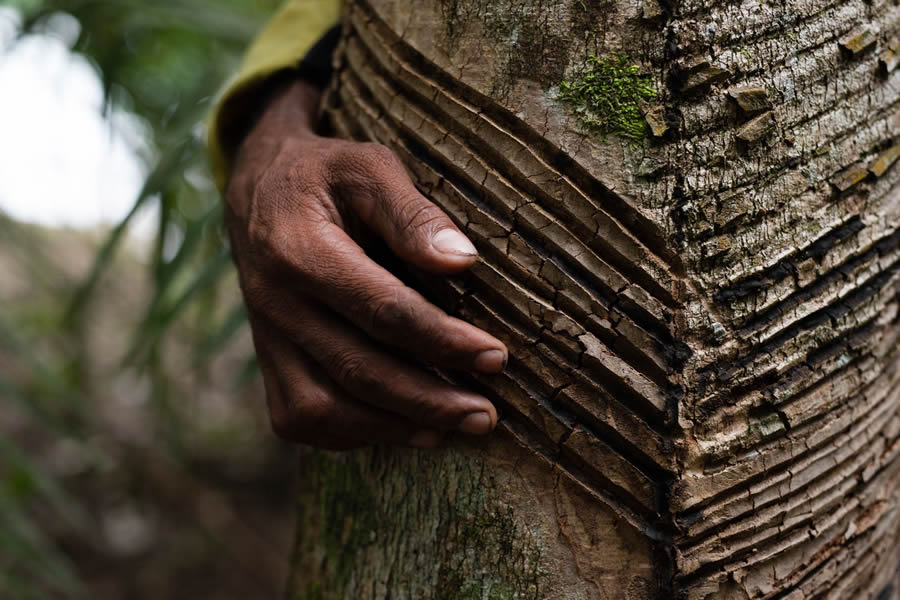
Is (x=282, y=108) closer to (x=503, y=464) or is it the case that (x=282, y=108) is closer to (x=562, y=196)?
(x=562, y=196)

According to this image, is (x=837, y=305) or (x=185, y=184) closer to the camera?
(x=837, y=305)

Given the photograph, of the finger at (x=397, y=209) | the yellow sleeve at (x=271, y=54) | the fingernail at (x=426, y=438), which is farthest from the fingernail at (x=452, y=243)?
the yellow sleeve at (x=271, y=54)

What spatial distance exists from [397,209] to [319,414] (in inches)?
9.9

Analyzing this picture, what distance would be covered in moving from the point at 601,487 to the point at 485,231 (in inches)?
11.9

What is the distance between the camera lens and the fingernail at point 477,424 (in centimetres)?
76

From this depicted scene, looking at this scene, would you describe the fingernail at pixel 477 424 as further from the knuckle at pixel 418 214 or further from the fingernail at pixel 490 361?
the knuckle at pixel 418 214

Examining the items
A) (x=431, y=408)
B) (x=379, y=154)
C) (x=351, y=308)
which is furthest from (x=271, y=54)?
(x=431, y=408)

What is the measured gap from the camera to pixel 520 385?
767mm

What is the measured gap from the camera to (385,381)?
2.51 ft

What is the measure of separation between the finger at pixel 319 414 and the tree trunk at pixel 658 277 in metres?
0.07

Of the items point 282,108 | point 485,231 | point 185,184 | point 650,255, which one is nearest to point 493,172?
point 485,231

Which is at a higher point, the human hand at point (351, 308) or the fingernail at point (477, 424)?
the human hand at point (351, 308)

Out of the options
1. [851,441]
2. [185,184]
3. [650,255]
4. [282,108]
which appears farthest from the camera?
[185,184]

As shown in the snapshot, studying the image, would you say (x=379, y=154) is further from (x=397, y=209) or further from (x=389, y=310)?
(x=389, y=310)
